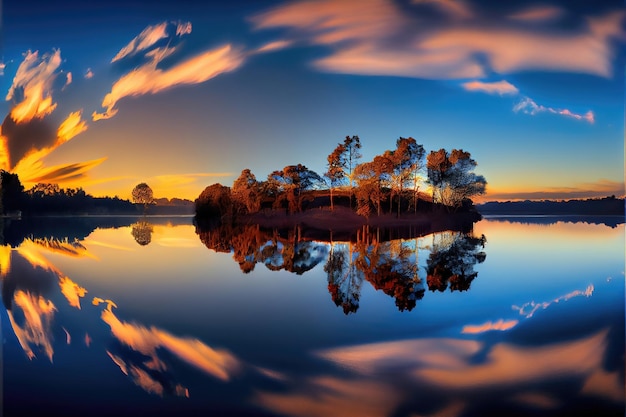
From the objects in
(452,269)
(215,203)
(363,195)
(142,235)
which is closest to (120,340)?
(452,269)

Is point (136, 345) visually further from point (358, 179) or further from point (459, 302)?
point (358, 179)

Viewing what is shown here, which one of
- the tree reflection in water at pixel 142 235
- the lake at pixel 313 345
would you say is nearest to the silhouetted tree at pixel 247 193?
the tree reflection in water at pixel 142 235

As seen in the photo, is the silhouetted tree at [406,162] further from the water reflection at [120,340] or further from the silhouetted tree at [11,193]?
the silhouetted tree at [11,193]

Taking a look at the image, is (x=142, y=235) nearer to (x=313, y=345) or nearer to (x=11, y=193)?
(x=313, y=345)

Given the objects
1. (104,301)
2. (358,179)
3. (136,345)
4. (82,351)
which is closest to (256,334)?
(136,345)

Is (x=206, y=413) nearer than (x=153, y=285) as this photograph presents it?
Yes

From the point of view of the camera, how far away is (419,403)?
466 cm

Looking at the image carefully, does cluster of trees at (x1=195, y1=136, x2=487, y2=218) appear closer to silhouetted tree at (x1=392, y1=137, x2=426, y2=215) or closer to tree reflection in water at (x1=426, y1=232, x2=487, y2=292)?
silhouetted tree at (x1=392, y1=137, x2=426, y2=215)

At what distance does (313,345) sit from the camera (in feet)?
20.5

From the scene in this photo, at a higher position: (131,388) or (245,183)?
(245,183)

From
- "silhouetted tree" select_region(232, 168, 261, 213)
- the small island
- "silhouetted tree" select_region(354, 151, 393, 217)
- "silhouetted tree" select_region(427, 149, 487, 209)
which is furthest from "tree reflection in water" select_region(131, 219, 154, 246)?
"silhouetted tree" select_region(427, 149, 487, 209)

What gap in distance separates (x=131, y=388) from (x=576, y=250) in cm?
2341

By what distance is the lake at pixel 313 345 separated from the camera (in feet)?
15.5

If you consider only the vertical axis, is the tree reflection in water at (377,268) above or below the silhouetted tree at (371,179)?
below
